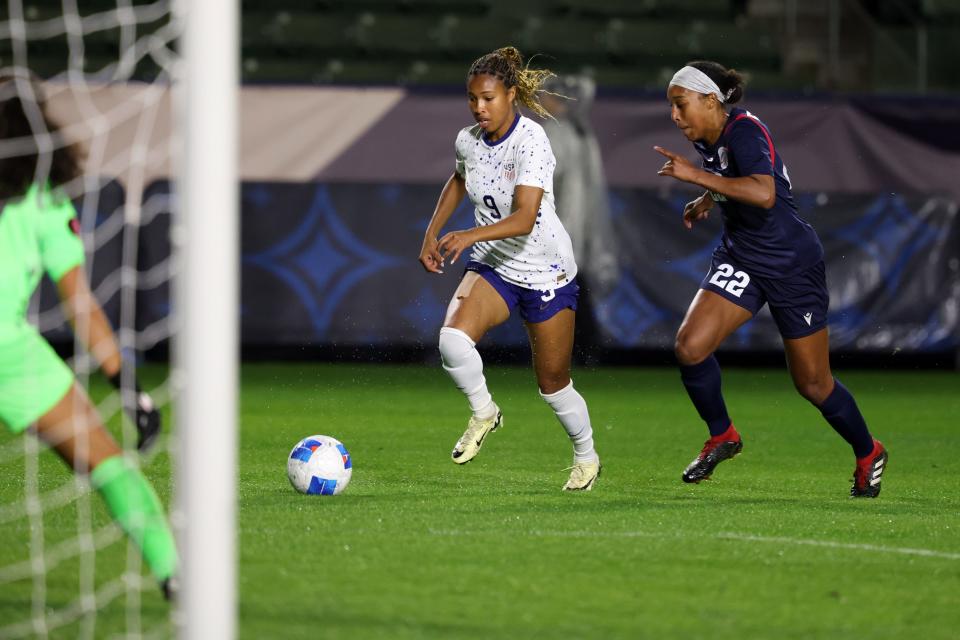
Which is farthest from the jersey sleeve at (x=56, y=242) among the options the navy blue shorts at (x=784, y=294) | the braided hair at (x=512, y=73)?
the navy blue shorts at (x=784, y=294)

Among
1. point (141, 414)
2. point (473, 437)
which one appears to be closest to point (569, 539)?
point (473, 437)

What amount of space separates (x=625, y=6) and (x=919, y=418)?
743 centimetres

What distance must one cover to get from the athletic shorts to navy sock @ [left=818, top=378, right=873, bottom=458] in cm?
377

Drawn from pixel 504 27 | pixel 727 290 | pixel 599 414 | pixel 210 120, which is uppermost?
pixel 210 120

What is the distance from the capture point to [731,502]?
21.3 ft

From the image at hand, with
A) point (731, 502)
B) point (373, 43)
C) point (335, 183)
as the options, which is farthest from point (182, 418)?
point (373, 43)

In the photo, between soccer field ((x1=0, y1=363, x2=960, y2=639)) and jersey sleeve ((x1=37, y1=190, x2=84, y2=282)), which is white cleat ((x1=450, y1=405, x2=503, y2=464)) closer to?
soccer field ((x1=0, y1=363, x2=960, y2=639))

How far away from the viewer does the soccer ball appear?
6.33 m

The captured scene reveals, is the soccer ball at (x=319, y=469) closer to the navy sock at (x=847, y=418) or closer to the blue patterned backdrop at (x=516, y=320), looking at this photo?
the navy sock at (x=847, y=418)

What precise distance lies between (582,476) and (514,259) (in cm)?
100

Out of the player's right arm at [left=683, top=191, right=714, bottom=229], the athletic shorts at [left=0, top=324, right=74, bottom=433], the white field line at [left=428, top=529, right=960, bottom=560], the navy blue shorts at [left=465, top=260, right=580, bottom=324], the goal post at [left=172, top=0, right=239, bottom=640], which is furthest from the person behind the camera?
the player's right arm at [left=683, top=191, right=714, bottom=229]

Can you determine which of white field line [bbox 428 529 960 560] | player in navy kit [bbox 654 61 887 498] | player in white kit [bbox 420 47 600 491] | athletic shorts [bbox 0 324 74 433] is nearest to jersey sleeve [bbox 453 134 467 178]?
player in white kit [bbox 420 47 600 491]

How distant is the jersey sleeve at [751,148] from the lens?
6.59m

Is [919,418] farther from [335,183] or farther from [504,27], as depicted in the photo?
[504,27]
